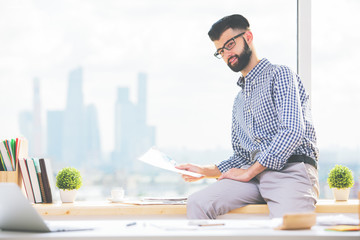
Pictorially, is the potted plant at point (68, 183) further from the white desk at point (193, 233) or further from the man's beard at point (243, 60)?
the white desk at point (193, 233)

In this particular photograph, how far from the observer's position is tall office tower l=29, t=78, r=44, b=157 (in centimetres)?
338

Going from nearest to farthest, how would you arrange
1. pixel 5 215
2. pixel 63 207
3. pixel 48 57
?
1. pixel 5 215
2. pixel 63 207
3. pixel 48 57

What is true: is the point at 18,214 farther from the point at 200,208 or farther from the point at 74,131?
the point at 74,131

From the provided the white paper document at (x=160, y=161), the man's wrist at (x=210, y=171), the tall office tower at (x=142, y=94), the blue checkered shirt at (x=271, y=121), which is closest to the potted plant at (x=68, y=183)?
the white paper document at (x=160, y=161)

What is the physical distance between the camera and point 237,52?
296cm

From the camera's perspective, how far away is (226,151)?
11.2 ft

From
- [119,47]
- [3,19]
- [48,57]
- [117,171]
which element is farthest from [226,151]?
[3,19]

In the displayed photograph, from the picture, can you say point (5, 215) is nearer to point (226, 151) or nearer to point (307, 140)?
point (307, 140)

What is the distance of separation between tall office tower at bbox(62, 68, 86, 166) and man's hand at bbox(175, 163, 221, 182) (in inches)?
30.7

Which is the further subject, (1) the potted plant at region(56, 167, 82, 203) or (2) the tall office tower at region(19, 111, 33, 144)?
(2) the tall office tower at region(19, 111, 33, 144)

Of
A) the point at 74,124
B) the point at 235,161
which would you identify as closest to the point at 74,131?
the point at 74,124

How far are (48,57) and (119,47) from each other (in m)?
0.46

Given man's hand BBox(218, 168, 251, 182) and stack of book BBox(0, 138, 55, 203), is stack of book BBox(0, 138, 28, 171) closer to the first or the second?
stack of book BBox(0, 138, 55, 203)

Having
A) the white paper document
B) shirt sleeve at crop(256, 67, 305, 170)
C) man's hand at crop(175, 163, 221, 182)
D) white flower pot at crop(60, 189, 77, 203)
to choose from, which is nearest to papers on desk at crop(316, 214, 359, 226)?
shirt sleeve at crop(256, 67, 305, 170)
